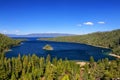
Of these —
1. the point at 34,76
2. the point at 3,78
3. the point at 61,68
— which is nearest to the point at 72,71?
the point at 61,68

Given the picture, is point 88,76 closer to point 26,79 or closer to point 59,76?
point 59,76

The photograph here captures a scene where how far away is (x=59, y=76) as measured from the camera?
12300 centimetres

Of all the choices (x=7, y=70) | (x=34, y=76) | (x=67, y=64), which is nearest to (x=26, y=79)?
(x=34, y=76)

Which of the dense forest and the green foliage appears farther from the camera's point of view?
the dense forest

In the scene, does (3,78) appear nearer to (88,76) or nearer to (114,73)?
(88,76)

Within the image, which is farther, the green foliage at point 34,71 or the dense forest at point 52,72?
the dense forest at point 52,72

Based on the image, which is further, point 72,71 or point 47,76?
point 72,71

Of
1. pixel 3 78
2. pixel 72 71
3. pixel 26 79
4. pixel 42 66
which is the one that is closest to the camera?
pixel 26 79

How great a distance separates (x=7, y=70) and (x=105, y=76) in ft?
213

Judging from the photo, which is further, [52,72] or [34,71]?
[52,72]

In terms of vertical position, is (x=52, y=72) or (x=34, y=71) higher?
(x=34, y=71)

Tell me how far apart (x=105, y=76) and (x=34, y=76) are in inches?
1836

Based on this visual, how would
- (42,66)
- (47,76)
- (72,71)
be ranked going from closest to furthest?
(47,76), (72,71), (42,66)

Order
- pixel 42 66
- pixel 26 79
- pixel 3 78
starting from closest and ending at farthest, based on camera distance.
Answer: pixel 26 79 < pixel 3 78 < pixel 42 66
